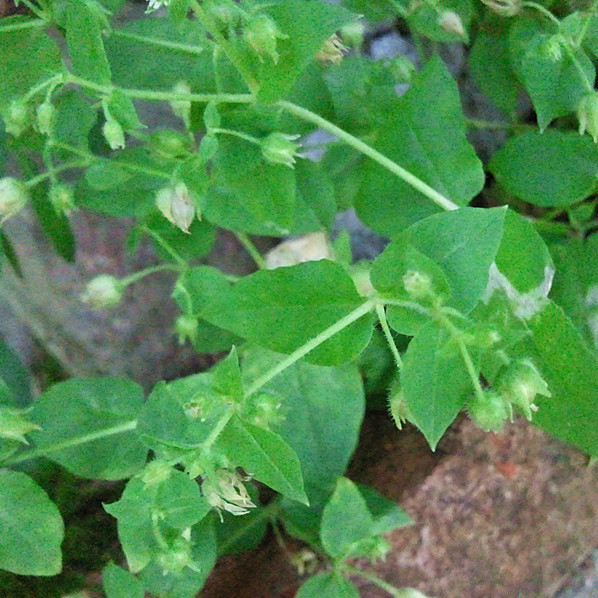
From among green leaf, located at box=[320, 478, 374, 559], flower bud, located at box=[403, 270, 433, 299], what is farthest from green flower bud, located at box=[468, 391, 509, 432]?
green leaf, located at box=[320, 478, 374, 559]

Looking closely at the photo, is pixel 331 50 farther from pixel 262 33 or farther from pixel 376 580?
pixel 376 580

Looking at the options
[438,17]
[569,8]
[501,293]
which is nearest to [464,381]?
[501,293]

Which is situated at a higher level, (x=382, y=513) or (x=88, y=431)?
(x=88, y=431)

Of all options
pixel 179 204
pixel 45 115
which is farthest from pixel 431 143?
pixel 45 115

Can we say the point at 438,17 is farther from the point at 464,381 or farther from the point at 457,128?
the point at 464,381

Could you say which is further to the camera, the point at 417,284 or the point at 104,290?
the point at 104,290

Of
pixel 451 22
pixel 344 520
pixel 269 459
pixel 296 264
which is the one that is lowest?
pixel 344 520

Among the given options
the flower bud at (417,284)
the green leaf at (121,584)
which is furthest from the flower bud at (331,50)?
the green leaf at (121,584)
